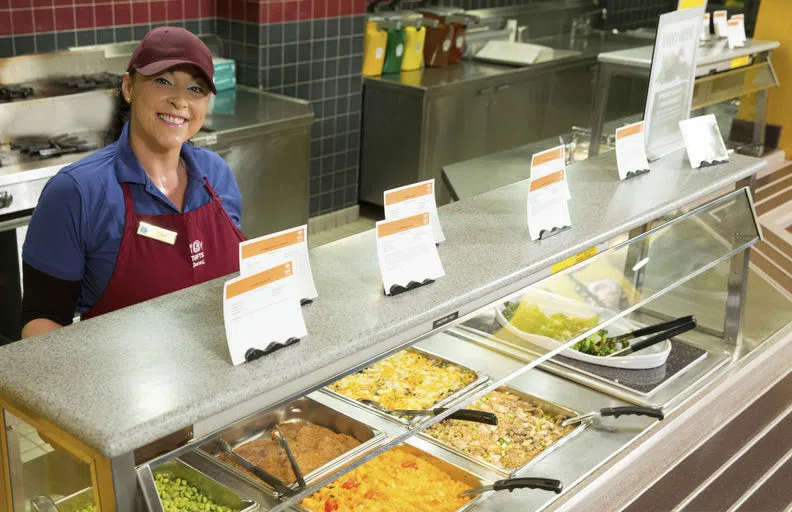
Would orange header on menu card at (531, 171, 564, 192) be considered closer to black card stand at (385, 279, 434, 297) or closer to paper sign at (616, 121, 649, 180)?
black card stand at (385, 279, 434, 297)

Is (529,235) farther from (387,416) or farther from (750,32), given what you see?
(750,32)

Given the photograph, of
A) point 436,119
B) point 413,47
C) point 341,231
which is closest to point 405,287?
point 341,231

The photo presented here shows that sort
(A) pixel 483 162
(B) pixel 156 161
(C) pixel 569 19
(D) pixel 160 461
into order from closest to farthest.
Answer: (D) pixel 160 461 < (B) pixel 156 161 < (A) pixel 483 162 < (C) pixel 569 19

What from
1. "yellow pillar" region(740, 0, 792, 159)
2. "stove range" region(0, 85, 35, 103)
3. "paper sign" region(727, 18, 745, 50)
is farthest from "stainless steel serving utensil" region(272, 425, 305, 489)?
"yellow pillar" region(740, 0, 792, 159)

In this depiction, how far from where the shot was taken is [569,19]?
8.92 metres

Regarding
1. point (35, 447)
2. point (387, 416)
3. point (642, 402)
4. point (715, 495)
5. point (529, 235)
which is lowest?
point (715, 495)

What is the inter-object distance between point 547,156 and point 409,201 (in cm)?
50

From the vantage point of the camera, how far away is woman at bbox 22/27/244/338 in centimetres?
214

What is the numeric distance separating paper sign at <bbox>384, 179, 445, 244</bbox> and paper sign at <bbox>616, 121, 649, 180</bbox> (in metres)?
1.02

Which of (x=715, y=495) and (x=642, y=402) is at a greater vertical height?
(x=642, y=402)

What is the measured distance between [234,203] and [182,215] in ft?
0.81

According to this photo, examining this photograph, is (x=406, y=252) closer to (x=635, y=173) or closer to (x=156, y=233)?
(x=156, y=233)

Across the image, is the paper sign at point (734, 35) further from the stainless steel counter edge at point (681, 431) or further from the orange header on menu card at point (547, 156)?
the orange header on menu card at point (547, 156)

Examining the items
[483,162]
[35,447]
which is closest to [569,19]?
[483,162]
